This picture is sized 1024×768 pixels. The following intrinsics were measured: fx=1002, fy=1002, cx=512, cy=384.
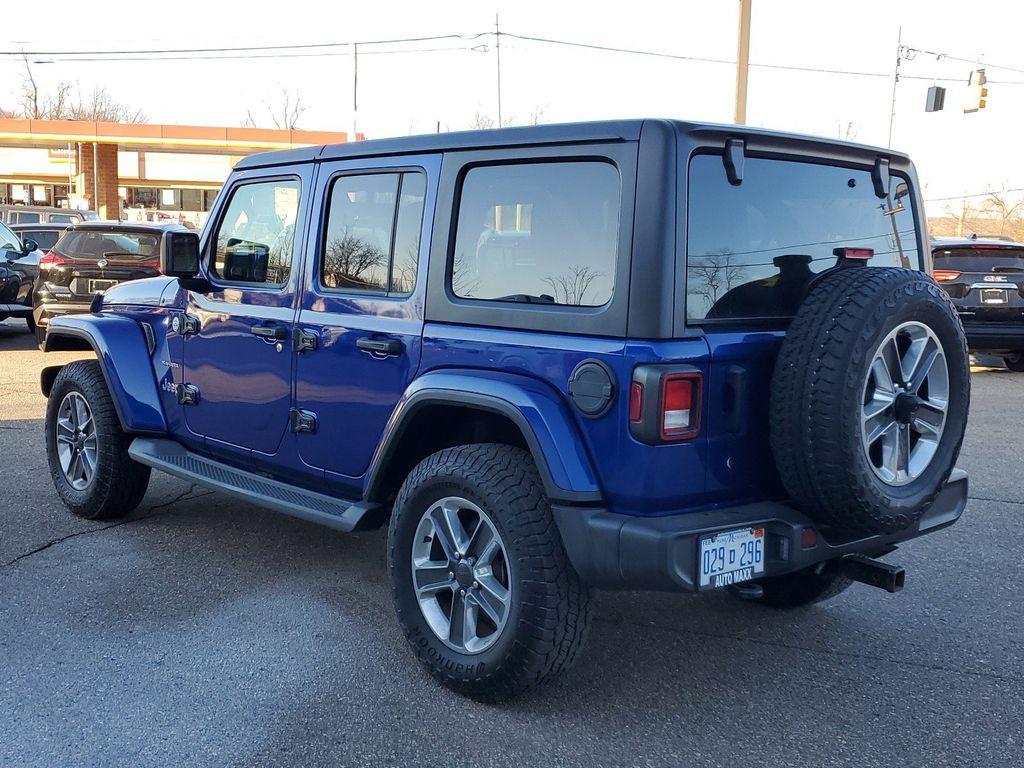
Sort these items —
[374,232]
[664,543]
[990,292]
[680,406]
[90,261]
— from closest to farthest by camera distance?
[664,543] < [680,406] < [374,232] < [990,292] < [90,261]

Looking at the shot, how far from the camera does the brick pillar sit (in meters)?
40.0

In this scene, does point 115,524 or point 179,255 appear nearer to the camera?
point 179,255

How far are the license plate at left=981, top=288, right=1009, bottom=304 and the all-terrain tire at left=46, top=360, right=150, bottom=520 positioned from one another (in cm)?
976

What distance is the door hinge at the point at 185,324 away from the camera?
15.9 feet

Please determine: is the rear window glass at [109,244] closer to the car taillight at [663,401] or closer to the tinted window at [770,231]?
the tinted window at [770,231]

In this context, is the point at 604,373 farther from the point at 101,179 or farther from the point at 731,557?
the point at 101,179

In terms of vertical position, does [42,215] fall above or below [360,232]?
above

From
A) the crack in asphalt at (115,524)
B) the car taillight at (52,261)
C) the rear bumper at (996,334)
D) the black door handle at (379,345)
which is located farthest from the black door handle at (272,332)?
the rear bumper at (996,334)

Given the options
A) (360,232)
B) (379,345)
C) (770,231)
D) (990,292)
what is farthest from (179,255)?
(990,292)

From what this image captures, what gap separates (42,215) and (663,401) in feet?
74.3

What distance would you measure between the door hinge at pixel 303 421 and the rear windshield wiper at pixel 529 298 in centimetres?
111

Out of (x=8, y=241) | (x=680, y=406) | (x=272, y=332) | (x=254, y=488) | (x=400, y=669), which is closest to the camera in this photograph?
(x=680, y=406)

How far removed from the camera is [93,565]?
477 centimetres

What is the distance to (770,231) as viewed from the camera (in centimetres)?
343
